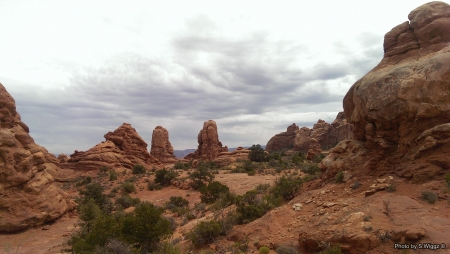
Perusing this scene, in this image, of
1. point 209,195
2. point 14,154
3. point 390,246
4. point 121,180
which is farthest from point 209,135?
point 390,246

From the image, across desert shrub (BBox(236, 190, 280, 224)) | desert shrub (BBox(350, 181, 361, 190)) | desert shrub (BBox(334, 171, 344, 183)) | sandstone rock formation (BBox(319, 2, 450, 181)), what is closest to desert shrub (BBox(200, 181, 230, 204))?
desert shrub (BBox(236, 190, 280, 224))

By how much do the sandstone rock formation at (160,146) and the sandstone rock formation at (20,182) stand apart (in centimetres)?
4300

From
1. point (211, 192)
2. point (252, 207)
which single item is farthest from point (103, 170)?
point (252, 207)

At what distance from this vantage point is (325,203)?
31.6 ft

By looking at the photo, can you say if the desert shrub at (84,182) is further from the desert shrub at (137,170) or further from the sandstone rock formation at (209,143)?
the sandstone rock formation at (209,143)

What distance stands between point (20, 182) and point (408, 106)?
61.2 ft

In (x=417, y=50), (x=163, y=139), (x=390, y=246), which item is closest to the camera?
(x=390, y=246)

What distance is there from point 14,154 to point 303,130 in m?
63.5

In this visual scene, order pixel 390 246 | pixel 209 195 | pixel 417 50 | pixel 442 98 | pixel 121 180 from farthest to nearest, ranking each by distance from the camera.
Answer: pixel 121 180, pixel 209 195, pixel 417 50, pixel 442 98, pixel 390 246

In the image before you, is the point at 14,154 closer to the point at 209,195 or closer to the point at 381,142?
the point at 209,195

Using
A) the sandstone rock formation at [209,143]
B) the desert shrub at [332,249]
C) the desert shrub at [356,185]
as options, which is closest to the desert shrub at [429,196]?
the desert shrub at [356,185]

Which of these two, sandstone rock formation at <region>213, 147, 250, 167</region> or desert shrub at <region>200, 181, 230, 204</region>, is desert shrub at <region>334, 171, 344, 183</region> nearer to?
desert shrub at <region>200, 181, 230, 204</region>

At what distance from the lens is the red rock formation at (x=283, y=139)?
7965 centimetres

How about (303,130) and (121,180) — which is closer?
(121,180)
